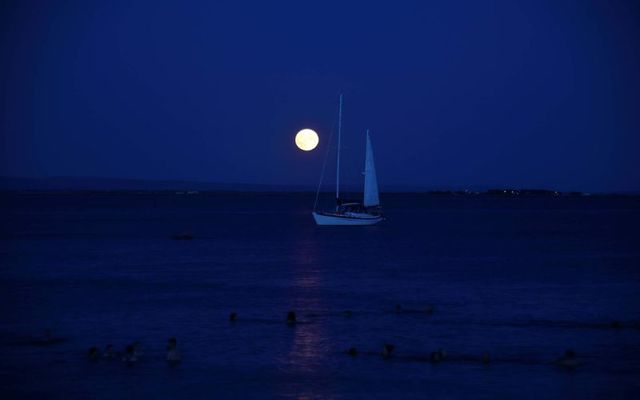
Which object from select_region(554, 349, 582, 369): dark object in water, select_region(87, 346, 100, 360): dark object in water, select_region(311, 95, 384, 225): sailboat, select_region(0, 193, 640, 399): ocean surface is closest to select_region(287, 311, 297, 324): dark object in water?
select_region(0, 193, 640, 399): ocean surface

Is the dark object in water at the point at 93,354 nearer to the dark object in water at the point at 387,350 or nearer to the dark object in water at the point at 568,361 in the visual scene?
the dark object in water at the point at 387,350

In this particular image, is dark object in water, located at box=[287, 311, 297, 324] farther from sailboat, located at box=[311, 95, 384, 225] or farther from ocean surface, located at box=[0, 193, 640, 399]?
sailboat, located at box=[311, 95, 384, 225]

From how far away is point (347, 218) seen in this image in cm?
9862

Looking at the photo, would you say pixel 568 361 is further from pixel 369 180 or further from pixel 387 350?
pixel 369 180

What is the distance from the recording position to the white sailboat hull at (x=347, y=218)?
9762cm

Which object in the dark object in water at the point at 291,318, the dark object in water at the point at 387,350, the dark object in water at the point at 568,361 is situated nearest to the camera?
the dark object in water at the point at 568,361

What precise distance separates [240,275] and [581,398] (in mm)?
32601

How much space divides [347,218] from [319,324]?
6478 cm

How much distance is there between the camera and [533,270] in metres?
58.0

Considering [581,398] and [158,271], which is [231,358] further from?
[158,271]

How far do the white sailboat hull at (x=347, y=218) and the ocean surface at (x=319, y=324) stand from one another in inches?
1041

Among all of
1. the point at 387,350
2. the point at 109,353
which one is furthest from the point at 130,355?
the point at 387,350

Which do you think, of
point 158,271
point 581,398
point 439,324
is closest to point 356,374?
point 581,398

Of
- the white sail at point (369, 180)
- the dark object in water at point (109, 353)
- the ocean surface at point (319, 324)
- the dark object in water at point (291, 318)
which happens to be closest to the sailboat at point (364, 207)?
the white sail at point (369, 180)
